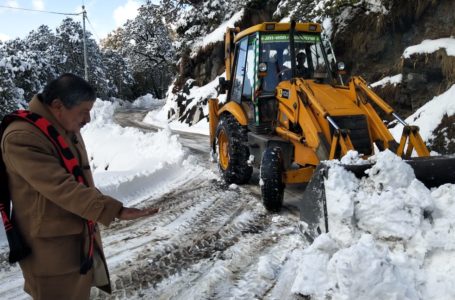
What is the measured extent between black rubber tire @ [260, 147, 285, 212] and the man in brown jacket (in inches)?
128

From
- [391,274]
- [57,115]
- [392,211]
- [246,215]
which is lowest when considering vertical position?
[246,215]

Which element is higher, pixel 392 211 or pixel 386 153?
pixel 386 153

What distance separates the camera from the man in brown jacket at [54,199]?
1942mm

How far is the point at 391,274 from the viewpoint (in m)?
2.73

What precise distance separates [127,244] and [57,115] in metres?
2.73

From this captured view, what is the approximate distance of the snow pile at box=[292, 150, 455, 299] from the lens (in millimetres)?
2734

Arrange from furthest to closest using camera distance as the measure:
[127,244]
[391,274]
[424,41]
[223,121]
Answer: [424,41], [223,121], [127,244], [391,274]

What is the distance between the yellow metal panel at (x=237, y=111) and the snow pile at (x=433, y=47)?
13.8 feet

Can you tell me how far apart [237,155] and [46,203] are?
4920 mm

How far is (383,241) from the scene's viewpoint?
3188 mm

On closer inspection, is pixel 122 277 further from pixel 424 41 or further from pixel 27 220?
pixel 424 41

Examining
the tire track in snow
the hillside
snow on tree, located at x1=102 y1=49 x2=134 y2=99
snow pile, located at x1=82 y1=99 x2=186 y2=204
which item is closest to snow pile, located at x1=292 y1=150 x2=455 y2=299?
the tire track in snow

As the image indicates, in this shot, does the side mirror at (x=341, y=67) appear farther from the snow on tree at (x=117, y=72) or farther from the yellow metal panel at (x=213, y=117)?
the snow on tree at (x=117, y=72)

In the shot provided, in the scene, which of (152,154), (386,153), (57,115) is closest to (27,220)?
(57,115)
